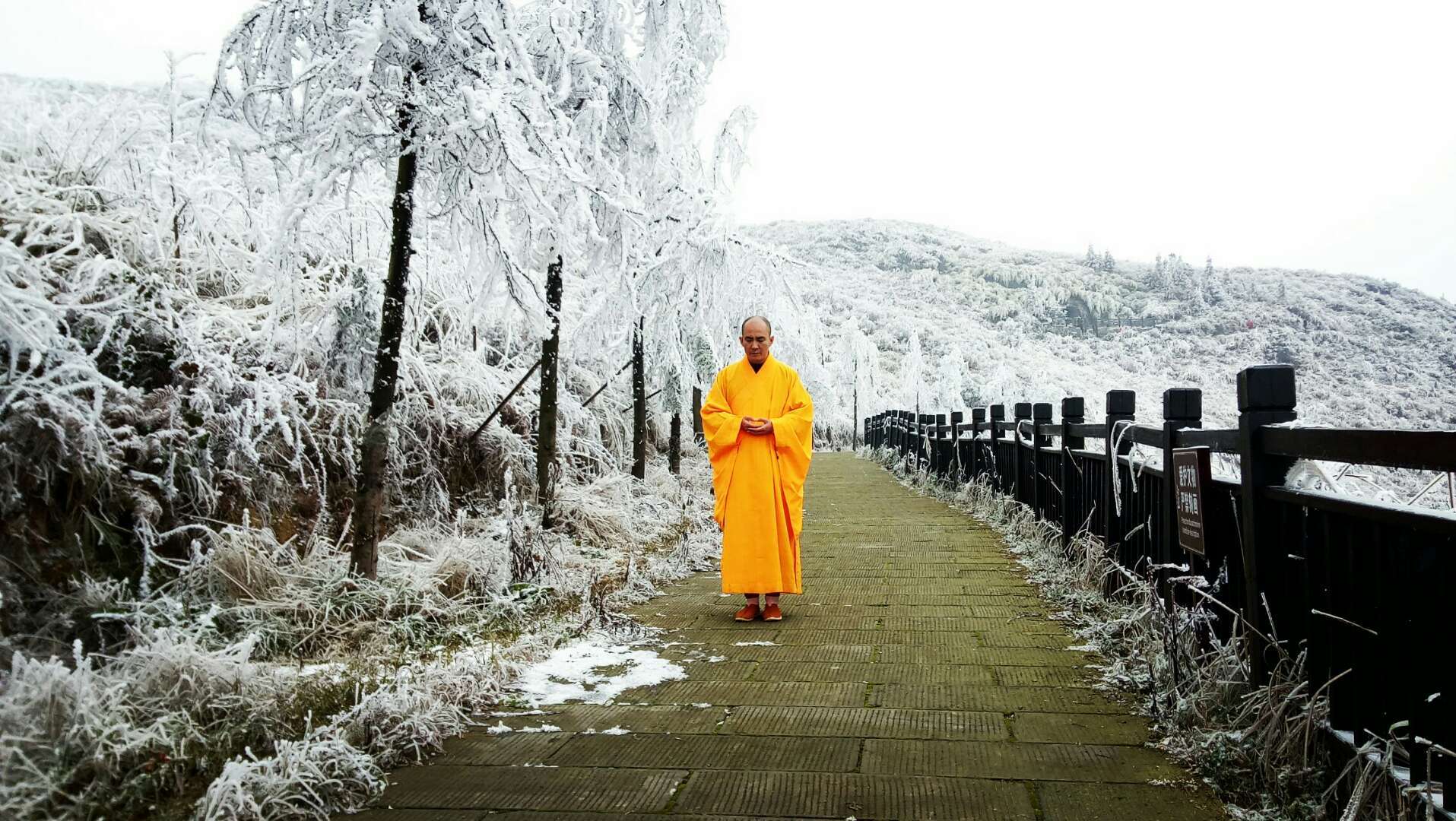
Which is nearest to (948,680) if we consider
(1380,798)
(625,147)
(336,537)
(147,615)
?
(1380,798)

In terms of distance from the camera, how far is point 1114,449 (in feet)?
19.7

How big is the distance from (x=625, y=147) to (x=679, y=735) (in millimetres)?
6506

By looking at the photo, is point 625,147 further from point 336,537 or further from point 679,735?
point 679,735

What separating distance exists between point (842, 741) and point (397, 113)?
12.5 feet

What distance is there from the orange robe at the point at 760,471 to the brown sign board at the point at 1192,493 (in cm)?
238

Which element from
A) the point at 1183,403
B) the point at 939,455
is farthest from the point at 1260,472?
the point at 939,455

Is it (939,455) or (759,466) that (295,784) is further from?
(939,455)

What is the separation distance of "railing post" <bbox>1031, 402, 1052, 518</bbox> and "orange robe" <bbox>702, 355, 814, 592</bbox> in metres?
3.71

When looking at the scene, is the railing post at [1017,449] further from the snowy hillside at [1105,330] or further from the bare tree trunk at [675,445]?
the snowy hillside at [1105,330]

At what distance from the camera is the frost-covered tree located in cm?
447

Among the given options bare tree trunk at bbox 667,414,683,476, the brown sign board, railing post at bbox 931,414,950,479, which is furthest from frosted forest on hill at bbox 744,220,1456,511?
the brown sign board

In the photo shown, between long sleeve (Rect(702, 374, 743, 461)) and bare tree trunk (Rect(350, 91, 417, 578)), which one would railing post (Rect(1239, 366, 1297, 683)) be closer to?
long sleeve (Rect(702, 374, 743, 461))

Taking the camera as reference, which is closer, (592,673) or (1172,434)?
(592,673)

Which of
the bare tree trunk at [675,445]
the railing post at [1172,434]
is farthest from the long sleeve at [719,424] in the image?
the bare tree trunk at [675,445]
